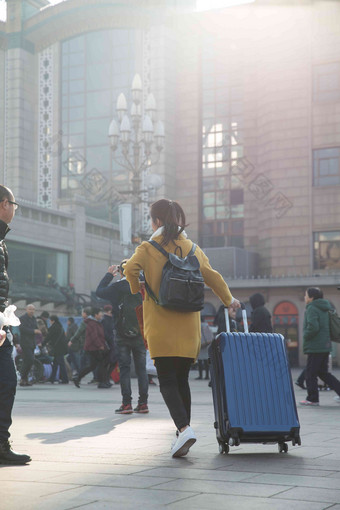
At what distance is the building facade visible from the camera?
44.2 metres

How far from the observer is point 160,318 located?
565 cm

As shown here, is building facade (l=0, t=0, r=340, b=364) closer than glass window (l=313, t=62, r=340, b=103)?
Yes

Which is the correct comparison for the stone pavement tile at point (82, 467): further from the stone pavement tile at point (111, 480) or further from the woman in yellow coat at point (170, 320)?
the woman in yellow coat at point (170, 320)

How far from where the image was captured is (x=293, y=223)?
1811 inches

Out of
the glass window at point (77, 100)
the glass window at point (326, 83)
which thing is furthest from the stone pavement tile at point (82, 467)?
the glass window at point (77, 100)

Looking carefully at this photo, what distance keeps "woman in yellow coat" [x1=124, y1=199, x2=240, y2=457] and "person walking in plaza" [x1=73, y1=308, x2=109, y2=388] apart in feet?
35.3

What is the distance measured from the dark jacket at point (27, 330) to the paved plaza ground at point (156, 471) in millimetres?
9298

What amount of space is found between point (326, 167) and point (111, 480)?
42594 millimetres

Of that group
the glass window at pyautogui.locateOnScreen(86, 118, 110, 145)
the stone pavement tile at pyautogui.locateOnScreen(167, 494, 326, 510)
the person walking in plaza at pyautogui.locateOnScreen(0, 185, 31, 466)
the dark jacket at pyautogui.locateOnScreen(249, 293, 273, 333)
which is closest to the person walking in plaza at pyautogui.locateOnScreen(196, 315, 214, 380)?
Result: the dark jacket at pyautogui.locateOnScreen(249, 293, 273, 333)

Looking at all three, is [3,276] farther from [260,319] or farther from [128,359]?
[260,319]

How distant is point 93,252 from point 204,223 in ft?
28.9

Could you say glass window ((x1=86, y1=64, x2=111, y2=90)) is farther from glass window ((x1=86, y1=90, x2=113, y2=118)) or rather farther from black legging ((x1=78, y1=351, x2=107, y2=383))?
black legging ((x1=78, y1=351, x2=107, y2=383))

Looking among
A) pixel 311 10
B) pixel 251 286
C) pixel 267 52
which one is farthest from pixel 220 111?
pixel 251 286

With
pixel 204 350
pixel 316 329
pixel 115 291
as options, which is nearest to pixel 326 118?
pixel 204 350
